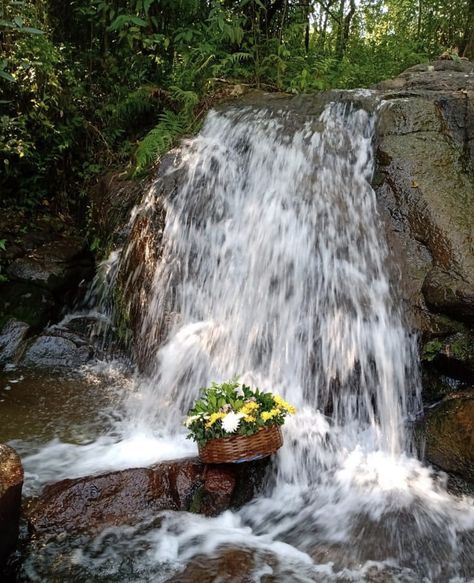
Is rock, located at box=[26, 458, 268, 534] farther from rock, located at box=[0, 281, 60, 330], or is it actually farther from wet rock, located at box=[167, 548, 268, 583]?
rock, located at box=[0, 281, 60, 330]

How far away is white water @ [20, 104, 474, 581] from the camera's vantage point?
3.35 meters

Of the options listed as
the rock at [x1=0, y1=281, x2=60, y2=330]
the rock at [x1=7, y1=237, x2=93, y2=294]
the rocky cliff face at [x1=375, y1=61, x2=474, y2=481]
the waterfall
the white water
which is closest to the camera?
the white water

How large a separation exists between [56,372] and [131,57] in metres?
5.58

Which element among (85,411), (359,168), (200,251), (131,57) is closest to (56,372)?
(85,411)

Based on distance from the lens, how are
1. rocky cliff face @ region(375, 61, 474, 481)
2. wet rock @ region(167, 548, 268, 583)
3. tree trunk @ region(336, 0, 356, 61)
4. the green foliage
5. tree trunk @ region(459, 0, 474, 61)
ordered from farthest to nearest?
tree trunk @ region(336, 0, 356, 61) → tree trunk @ region(459, 0, 474, 61) → the green foliage → rocky cliff face @ region(375, 61, 474, 481) → wet rock @ region(167, 548, 268, 583)

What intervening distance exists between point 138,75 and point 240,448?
7.19m

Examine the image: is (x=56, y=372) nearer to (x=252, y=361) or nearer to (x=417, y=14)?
(x=252, y=361)

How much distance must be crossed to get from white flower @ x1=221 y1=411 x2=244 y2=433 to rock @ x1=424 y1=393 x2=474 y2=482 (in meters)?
1.61

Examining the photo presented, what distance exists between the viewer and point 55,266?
22.9ft

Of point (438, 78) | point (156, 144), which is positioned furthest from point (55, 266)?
point (438, 78)

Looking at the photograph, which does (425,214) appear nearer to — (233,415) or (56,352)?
(233,415)

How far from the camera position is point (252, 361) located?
16.4 feet

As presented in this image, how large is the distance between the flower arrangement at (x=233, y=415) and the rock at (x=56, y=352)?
9.22ft

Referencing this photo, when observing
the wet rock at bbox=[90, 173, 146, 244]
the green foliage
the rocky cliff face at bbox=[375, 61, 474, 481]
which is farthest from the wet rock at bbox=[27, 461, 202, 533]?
the green foliage
